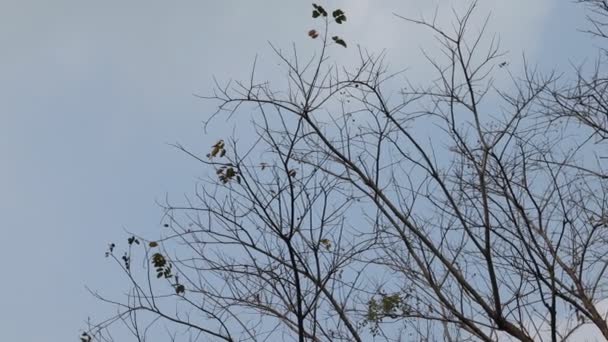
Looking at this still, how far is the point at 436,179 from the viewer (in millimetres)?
6328

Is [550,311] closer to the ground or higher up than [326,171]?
closer to the ground

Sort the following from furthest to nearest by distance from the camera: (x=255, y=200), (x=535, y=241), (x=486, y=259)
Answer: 1. (x=535, y=241)
2. (x=486, y=259)
3. (x=255, y=200)

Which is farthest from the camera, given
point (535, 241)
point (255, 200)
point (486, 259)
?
point (535, 241)

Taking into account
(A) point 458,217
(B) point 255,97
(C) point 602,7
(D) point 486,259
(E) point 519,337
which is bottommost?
(E) point 519,337

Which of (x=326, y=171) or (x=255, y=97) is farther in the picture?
(x=326, y=171)

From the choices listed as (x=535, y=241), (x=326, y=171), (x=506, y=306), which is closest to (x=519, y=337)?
(x=506, y=306)

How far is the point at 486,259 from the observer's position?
601 cm

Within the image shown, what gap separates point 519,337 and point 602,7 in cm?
267

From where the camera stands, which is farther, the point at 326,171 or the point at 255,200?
the point at 326,171

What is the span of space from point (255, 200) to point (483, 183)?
1.74 metres

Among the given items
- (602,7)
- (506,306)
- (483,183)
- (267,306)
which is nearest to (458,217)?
(483,183)

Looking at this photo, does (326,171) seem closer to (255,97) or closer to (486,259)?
(255,97)

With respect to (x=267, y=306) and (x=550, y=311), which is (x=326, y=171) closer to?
(x=267, y=306)

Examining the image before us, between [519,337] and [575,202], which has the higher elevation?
[575,202]
